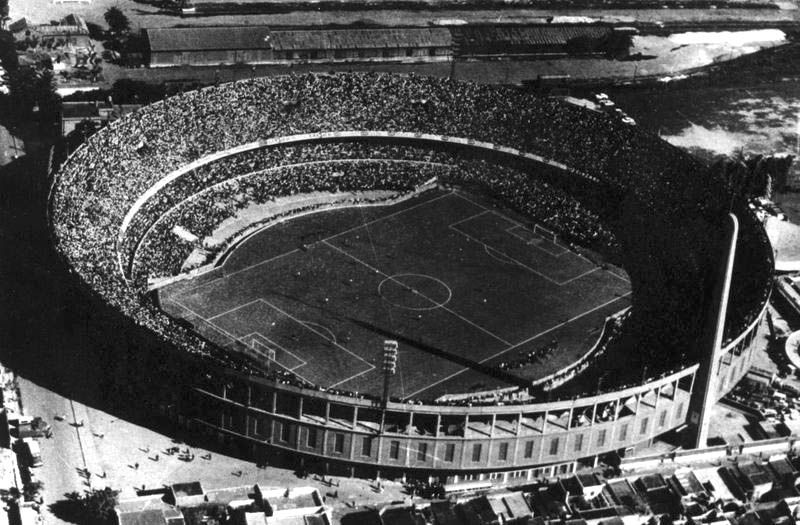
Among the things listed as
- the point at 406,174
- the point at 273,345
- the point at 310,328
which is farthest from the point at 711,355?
the point at 406,174

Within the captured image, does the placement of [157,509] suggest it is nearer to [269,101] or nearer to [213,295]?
[213,295]

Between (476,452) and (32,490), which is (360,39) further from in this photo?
(32,490)

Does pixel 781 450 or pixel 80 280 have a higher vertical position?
pixel 80 280

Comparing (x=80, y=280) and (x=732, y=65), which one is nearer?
(x=80, y=280)

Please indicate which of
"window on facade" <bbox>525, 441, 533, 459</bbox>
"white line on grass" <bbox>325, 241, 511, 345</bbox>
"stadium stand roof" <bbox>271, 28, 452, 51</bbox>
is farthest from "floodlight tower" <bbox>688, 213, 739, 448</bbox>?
"stadium stand roof" <bbox>271, 28, 452, 51</bbox>

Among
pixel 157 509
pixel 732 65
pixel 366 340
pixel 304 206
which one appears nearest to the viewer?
pixel 157 509

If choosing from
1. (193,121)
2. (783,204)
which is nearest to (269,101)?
(193,121)

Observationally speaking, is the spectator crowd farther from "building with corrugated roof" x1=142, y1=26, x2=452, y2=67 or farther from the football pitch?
"building with corrugated roof" x1=142, y1=26, x2=452, y2=67

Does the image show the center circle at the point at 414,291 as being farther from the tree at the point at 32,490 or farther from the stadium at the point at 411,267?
the tree at the point at 32,490
